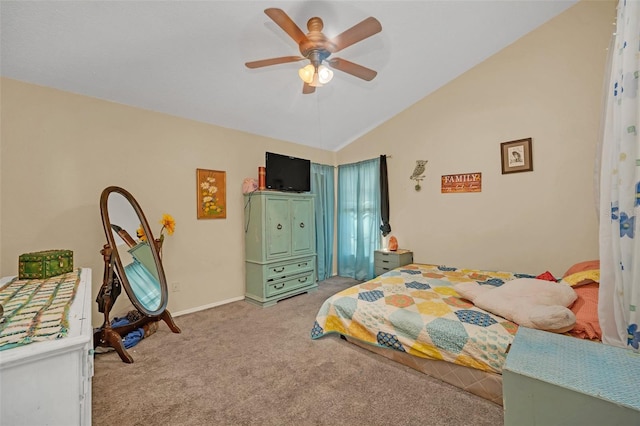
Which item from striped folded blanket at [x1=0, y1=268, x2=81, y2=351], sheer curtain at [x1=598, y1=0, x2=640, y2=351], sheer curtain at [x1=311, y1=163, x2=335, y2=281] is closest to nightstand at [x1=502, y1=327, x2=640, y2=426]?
sheer curtain at [x1=598, y1=0, x2=640, y2=351]

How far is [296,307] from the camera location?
128 inches

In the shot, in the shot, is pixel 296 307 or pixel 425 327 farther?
pixel 296 307

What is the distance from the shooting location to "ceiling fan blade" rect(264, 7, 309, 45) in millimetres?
1453

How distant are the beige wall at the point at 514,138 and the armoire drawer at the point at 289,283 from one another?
1549 millimetres

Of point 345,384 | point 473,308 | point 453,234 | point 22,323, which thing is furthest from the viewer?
point 453,234

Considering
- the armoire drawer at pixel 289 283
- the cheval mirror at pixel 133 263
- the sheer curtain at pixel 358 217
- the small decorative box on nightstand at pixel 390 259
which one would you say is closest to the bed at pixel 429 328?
the small decorative box on nightstand at pixel 390 259

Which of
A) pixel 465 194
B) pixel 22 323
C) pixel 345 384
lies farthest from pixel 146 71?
pixel 465 194

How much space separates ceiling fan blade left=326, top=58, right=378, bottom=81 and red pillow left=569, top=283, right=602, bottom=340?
2.09 m

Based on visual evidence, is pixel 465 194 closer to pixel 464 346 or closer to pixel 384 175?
pixel 384 175

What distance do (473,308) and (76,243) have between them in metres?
3.49

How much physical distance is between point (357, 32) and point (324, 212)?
321 centimetres

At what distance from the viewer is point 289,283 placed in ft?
11.8

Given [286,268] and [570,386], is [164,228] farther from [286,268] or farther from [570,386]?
[570,386]

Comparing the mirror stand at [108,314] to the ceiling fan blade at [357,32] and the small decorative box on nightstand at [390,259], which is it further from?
the small decorative box on nightstand at [390,259]
